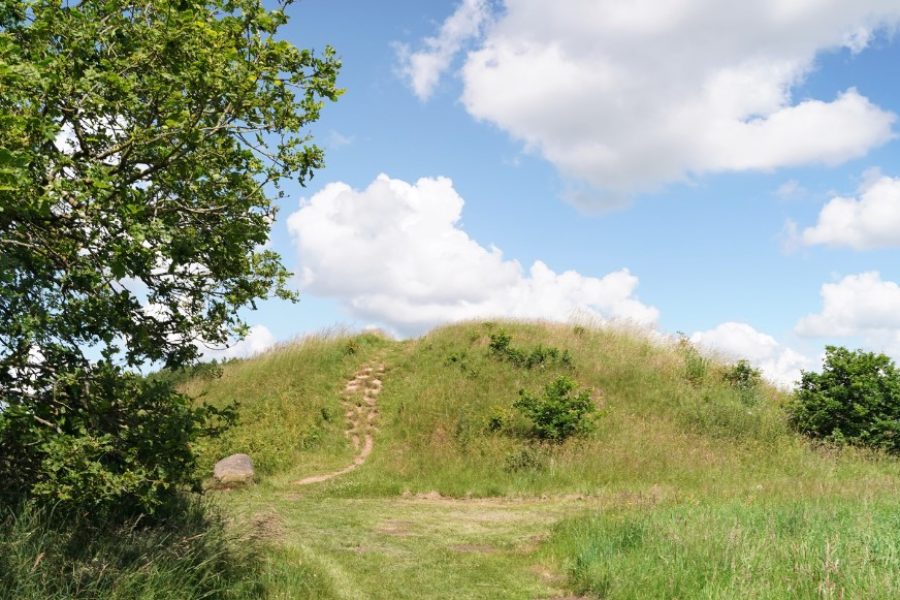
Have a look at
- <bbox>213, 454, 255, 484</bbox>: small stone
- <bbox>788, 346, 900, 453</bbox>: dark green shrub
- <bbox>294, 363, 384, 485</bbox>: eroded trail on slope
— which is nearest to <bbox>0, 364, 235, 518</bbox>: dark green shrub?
<bbox>213, 454, 255, 484</bbox>: small stone

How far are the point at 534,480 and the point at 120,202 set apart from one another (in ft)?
46.6

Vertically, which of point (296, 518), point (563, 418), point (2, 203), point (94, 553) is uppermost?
point (2, 203)

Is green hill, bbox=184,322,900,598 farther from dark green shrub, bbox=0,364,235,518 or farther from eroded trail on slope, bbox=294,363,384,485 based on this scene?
dark green shrub, bbox=0,364,235,518

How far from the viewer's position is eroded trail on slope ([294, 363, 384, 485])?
21.6 m

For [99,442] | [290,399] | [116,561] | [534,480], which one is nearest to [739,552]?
[116,561]

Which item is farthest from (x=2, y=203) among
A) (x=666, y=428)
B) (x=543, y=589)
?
(x=666, y=428)

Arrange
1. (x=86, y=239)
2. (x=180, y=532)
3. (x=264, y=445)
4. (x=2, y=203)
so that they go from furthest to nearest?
1. (x=264, y=445)
2. (x=180, y=532)
3. (x=86, y=239)
4. (x=2, y=203)

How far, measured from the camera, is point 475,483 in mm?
18000

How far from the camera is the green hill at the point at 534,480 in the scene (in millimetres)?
8445

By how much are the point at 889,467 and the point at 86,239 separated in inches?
803

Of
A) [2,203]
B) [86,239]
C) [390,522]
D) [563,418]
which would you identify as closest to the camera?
[2,203]

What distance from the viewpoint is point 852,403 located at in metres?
20.8

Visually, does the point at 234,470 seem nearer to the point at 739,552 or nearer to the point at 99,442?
the point at 99,442

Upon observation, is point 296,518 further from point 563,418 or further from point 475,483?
point 563,418
